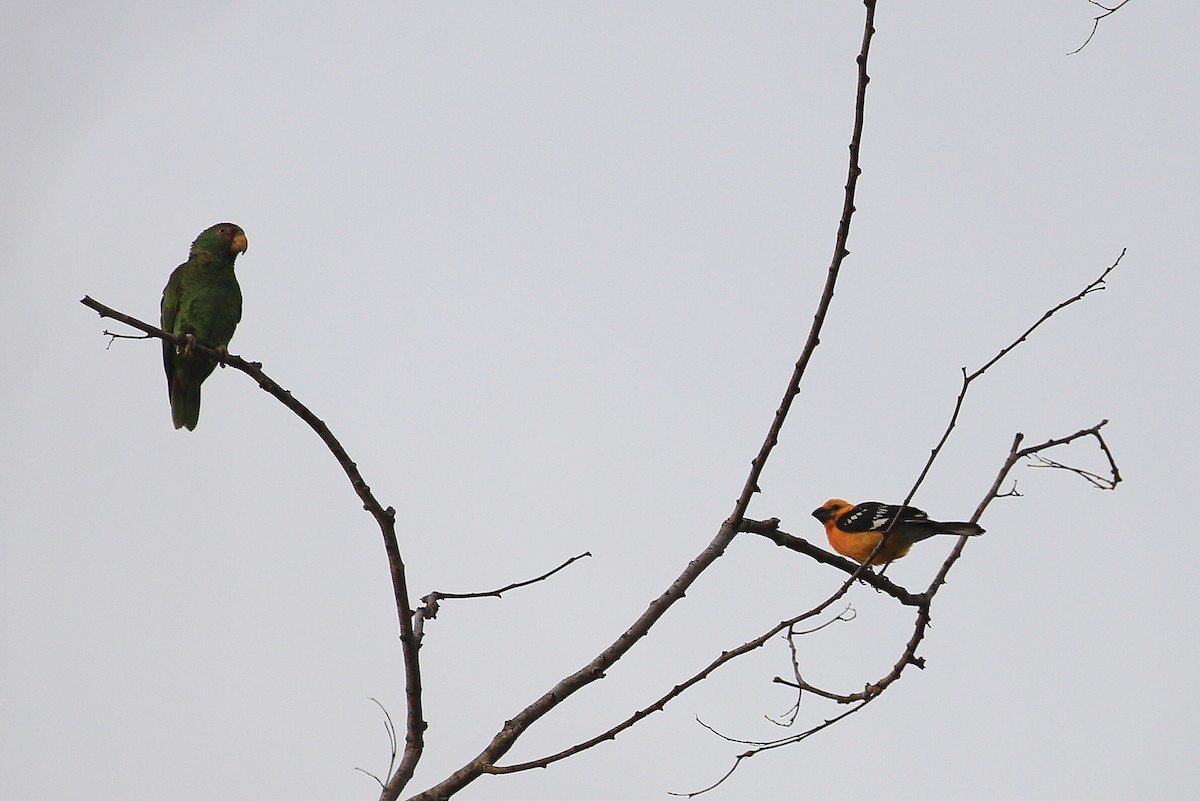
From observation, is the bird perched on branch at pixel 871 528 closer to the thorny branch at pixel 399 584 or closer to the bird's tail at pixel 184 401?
the thorny branch at pixel 399 584

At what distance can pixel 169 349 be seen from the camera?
640 cm

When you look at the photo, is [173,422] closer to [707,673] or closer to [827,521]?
[827,521]

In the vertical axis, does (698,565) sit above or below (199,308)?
below

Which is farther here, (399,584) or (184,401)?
(184,401)

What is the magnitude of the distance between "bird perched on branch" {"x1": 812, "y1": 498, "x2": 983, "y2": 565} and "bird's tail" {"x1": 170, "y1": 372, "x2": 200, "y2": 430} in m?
3.92

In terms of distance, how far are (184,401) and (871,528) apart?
13.4 ft

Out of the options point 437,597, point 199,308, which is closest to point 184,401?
point 199,308

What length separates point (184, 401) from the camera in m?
6.49

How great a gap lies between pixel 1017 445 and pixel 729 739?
107cm

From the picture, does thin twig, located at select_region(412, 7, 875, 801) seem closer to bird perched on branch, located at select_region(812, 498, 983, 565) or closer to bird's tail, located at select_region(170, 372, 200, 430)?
bird perched on branch, located at select_region(812, 498, 983, 565)

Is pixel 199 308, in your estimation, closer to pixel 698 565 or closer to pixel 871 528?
pixel 871 528

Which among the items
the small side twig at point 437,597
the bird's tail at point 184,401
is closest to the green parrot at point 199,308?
the bird's tail at point 184,401

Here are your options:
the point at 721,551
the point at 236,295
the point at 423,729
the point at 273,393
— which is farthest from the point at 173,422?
the point at 721,551

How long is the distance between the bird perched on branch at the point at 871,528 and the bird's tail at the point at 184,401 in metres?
3.92
